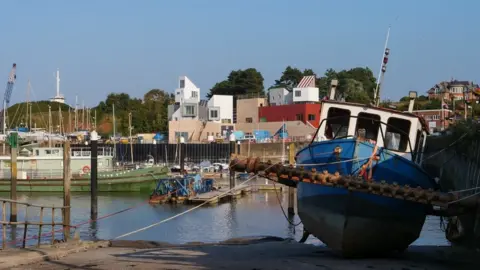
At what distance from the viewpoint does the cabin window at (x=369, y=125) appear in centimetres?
1539

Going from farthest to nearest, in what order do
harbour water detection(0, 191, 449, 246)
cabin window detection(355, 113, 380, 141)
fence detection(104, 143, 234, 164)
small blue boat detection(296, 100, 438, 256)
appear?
fence detection(104, 143, 234, 164), harbour water detection(0, 191, 449, 246), cabin window detection(355, 113, 380, 141), small blue boat detection(296, 100, 438, 256)

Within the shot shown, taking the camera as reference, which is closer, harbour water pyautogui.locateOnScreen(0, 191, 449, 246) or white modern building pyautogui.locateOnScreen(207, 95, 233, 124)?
harbour water pyautogui.locateOnScreen(0, 191, 449, 246)

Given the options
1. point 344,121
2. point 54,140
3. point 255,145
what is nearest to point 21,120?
point 54,140

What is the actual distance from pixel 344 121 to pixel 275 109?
7395 centimetres

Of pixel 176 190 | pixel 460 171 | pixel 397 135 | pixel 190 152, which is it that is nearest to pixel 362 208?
pixel 397 135

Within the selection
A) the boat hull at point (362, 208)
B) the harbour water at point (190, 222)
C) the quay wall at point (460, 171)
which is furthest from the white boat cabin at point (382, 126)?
the harbour water at point (190, 222)

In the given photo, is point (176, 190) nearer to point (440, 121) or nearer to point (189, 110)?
point (440, 121)

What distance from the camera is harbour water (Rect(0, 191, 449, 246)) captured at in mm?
25750

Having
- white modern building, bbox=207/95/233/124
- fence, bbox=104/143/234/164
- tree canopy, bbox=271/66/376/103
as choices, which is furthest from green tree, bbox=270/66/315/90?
fence, bbox=104/143/234/164

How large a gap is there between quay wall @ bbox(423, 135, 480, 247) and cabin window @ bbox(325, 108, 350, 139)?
249cm

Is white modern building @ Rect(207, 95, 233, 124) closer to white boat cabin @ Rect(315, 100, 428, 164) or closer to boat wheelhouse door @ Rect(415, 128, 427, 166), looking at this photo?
boat wheelhouse door @ Rect(415, 128, 427, 166)

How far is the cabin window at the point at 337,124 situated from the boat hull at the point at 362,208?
159cm

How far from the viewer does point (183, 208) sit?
120 feet

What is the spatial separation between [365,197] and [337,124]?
2988 mm
